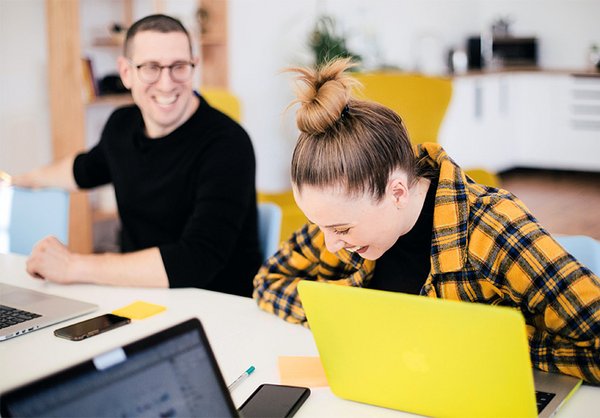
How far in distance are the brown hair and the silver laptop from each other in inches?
25.0

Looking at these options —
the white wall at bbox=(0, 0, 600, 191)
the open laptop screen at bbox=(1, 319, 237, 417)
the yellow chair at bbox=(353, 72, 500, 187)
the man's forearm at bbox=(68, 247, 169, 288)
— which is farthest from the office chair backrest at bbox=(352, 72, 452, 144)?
the open laptop screen at bbox=(1, 319, 237, 417)

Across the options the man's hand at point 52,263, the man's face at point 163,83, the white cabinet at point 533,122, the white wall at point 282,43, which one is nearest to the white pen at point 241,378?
the white wall at point 282,43

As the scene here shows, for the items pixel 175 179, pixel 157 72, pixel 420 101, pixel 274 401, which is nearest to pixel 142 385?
pixel 274 401

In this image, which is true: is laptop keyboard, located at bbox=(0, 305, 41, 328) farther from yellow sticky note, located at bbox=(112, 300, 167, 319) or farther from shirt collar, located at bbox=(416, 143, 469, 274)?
shirt collar, located at bbox=(416, 143, 469, 274)

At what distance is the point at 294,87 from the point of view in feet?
4.75

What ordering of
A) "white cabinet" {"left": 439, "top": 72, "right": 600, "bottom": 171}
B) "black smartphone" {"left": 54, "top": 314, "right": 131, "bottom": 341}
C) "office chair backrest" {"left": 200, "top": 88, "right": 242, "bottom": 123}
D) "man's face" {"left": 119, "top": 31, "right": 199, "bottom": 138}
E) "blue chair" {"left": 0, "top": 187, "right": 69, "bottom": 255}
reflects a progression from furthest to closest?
1. "white cabinet" {"left": 439, "top": 72, "right": 600, "bottom": 171}
2. "office chair backrest" {"left": 200, "top": 88, "right": 242, "bottom": 123}
3. "blue chair" {"left": 0, "top": 187, "right": 69, "bottom": 255}
4. "man's face" {"left": 119, "top": 31, "right": 199, "bottom": 138}
5. "black smartphone" {"left": 54, "top": 314, "right": 131, "bottom": 341}

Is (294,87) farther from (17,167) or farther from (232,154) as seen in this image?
(17,167)

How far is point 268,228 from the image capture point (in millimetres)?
2260

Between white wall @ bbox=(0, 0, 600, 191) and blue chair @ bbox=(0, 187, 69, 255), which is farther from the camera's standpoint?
white wall @ bbox=(0, 0, 600, 191)

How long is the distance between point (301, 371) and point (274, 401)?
5.4 inches

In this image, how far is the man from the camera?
196 cm

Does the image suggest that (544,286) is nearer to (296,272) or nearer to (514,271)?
(514,271)

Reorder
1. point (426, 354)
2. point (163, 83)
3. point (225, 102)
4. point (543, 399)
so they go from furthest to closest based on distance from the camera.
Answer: point (225, 102)
point (163, 83)
point (543, 399)
point (426, 354)

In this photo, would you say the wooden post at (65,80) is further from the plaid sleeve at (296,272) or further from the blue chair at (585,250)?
the blue chair at (585,250)
